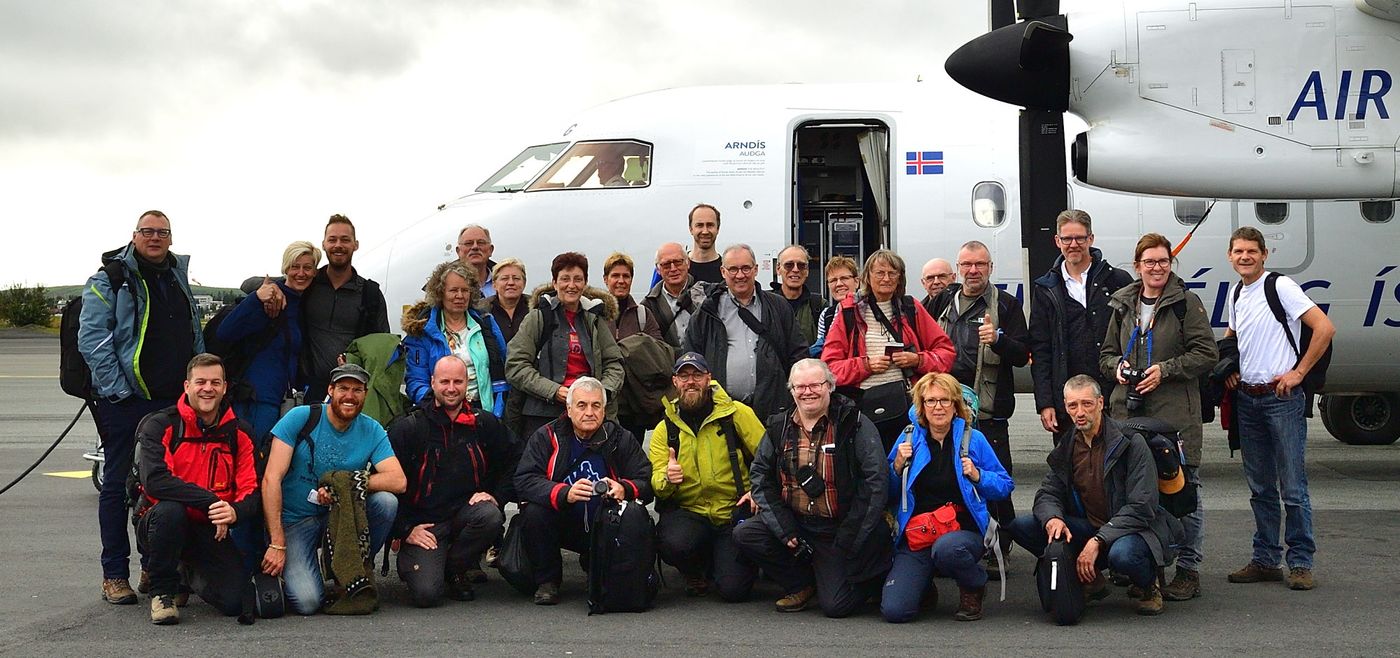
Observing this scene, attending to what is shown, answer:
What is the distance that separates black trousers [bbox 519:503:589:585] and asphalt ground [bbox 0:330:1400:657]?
0.20m

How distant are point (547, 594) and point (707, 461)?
3.58 ft

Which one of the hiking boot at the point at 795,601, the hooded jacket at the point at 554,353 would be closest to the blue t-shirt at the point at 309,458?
the hooded jacket at the point at 554,353

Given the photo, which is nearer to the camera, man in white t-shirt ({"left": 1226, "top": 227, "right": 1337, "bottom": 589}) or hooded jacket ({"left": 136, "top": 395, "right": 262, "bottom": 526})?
hooded jacket ({"left": 136, "top": 395, "right": 262, "bottom": 526})

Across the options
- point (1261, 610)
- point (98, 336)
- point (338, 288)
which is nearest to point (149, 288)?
point (98, 336)

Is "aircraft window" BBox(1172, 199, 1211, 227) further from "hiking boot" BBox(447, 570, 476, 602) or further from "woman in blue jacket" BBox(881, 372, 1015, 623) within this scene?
"hiking boot" BBox(447, 570, 476, 602)

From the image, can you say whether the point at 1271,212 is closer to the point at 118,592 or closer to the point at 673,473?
the point at 673,473

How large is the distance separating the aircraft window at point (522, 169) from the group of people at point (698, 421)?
3.04 m

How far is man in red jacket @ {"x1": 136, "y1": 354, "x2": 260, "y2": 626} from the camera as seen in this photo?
6129 millimetres

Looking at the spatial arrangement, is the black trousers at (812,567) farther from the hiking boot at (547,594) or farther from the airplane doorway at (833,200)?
the airplane doorway at (833,200)

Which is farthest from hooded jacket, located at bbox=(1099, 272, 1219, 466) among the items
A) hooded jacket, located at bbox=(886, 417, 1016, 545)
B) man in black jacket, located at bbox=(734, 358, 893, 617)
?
man in black jacket, located at bbox=(734, 358, 893, 617)

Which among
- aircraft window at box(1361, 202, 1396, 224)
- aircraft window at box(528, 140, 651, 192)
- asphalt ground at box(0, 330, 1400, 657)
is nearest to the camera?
asphalt ground at box(0, 330, 1400, 657)

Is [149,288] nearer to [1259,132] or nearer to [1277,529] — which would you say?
[1277,529]

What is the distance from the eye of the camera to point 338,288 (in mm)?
7422

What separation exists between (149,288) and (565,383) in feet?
7.54
